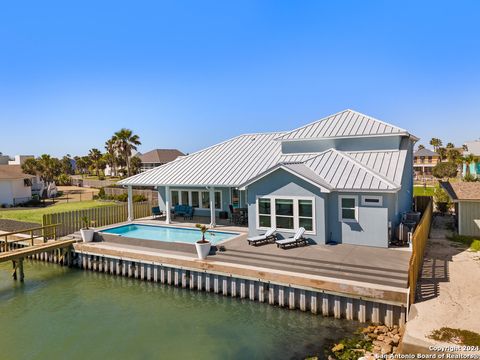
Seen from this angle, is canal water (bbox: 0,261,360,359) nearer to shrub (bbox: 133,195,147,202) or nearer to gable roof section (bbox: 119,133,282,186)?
gable roof section (bbox: 119,133,282,186)

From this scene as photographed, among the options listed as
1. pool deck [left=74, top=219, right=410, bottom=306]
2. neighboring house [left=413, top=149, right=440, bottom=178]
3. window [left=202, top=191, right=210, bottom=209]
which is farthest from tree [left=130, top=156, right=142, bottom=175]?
neighboring house [left=413, top=149, right=440, bottom=178]

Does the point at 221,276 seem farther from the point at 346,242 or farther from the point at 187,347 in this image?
the point at 346,242

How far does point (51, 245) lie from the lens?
18.5 meters

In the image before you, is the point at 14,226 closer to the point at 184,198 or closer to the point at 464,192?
the point at 184,198

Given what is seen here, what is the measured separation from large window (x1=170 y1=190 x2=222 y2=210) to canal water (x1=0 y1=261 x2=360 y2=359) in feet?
29.5

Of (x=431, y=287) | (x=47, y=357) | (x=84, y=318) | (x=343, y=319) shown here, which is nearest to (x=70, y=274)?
(x=84, y=318)

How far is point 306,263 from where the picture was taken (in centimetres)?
1343

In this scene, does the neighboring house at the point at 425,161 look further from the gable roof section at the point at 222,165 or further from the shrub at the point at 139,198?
the gable roof section at the point at 222,165

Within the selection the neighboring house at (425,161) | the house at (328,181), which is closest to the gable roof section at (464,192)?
the house at (328,181)

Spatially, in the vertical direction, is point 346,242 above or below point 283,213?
below

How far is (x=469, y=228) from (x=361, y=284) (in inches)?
448

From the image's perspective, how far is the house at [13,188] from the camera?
41.1m

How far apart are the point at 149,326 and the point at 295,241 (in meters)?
6.82

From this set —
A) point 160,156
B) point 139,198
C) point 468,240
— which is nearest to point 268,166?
point 468,240
